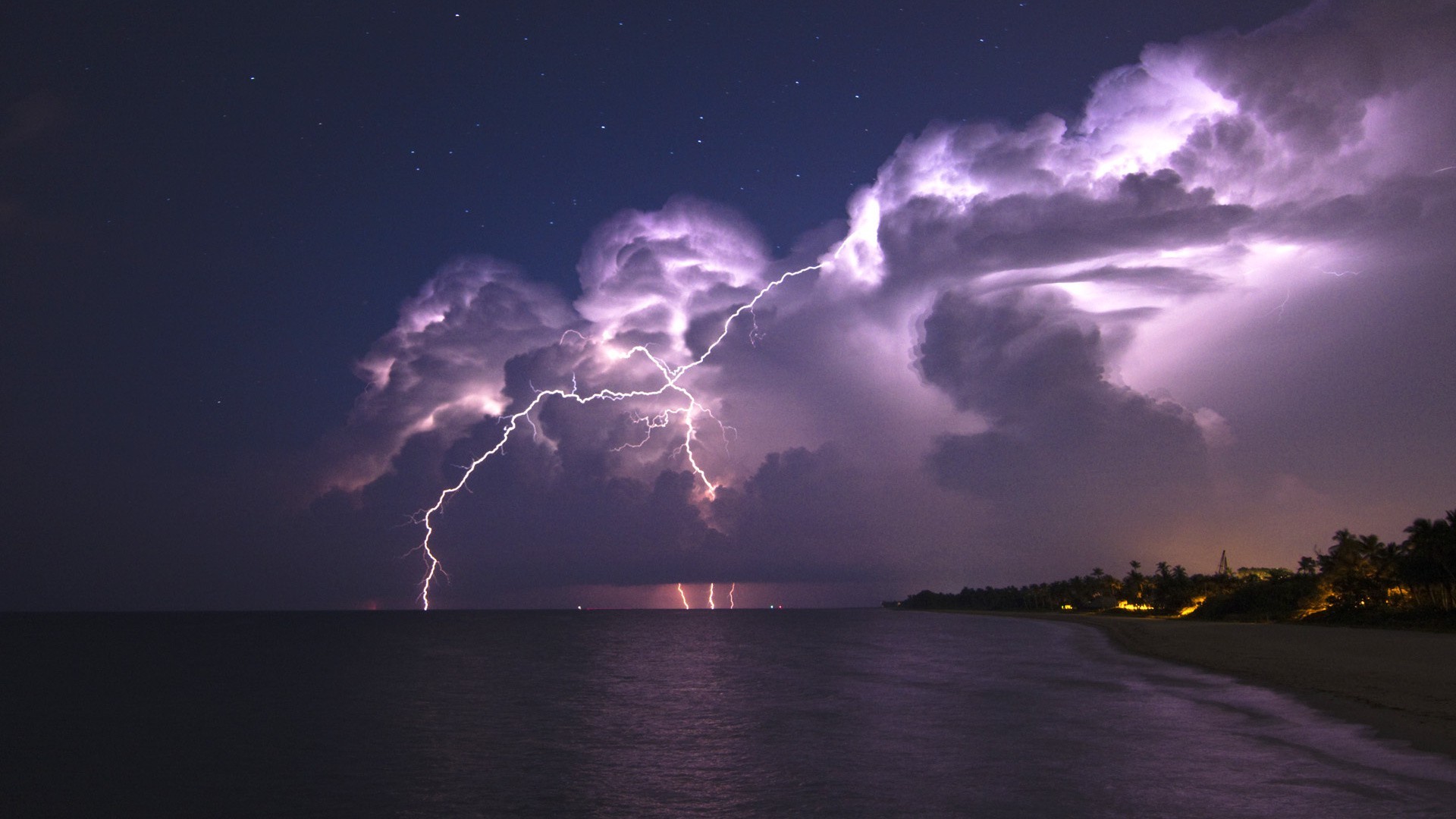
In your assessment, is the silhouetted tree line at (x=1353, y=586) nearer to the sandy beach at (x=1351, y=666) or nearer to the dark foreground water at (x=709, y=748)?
the sandy beach at (x=1351, y=666)

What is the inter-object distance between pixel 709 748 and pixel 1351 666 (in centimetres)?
2368

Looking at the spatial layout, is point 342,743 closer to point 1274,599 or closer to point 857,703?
point 857,703

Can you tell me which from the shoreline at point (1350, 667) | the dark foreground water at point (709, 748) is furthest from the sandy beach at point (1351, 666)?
the dark foreground water at point (709, 748)

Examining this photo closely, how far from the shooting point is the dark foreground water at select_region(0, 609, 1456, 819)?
41.3 feet

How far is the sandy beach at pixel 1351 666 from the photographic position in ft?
56.7

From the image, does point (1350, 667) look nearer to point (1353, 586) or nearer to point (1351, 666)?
point (1351, 666)

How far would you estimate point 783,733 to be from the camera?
19.4m

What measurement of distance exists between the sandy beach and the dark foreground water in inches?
45.2

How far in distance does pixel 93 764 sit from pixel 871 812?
16.0 m

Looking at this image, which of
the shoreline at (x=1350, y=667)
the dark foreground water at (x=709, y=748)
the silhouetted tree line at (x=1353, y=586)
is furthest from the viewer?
the silhouetted tree line at (x=1353, y=586)

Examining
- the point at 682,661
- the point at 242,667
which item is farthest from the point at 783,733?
the point at 242,667

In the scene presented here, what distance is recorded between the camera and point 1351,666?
2905cm

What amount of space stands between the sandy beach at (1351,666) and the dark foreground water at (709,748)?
3.77 ft

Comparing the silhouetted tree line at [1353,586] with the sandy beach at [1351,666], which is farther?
the silhouetted tree line at [1353,586]
